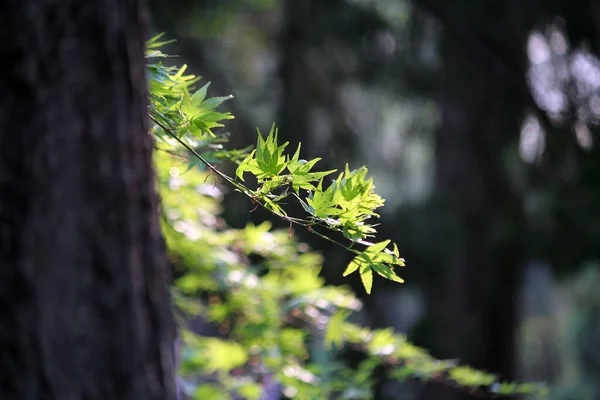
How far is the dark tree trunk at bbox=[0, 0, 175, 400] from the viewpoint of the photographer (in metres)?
1.02

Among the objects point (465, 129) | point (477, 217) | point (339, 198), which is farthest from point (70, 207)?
point (465, 129)

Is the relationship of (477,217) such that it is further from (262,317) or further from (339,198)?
(339,198)

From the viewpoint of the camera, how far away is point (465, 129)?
256 inches

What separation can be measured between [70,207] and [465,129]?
19.2ft

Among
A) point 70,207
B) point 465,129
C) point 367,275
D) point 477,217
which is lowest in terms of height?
point 477,217

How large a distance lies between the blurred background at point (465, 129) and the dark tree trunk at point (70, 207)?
3799 millimetres

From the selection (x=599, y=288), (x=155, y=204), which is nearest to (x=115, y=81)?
(x=155, y=204)

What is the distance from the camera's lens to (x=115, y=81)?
1.07 m

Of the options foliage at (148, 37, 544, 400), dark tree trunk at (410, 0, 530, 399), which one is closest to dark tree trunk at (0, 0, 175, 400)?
foliage at (148, 37, 544, 400)

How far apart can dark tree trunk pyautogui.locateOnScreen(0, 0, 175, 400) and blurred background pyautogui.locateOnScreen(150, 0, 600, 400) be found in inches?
150

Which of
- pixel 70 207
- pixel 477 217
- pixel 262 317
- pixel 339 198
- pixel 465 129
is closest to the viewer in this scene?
pixel 70 207

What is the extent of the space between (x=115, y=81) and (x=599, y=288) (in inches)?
679

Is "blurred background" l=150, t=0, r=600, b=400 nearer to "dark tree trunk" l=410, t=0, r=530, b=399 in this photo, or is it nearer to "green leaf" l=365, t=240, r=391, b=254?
"dark tree trunk" l=410, t=0, r=530, b=399

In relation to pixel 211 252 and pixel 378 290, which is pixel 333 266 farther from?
pixel 211 252
